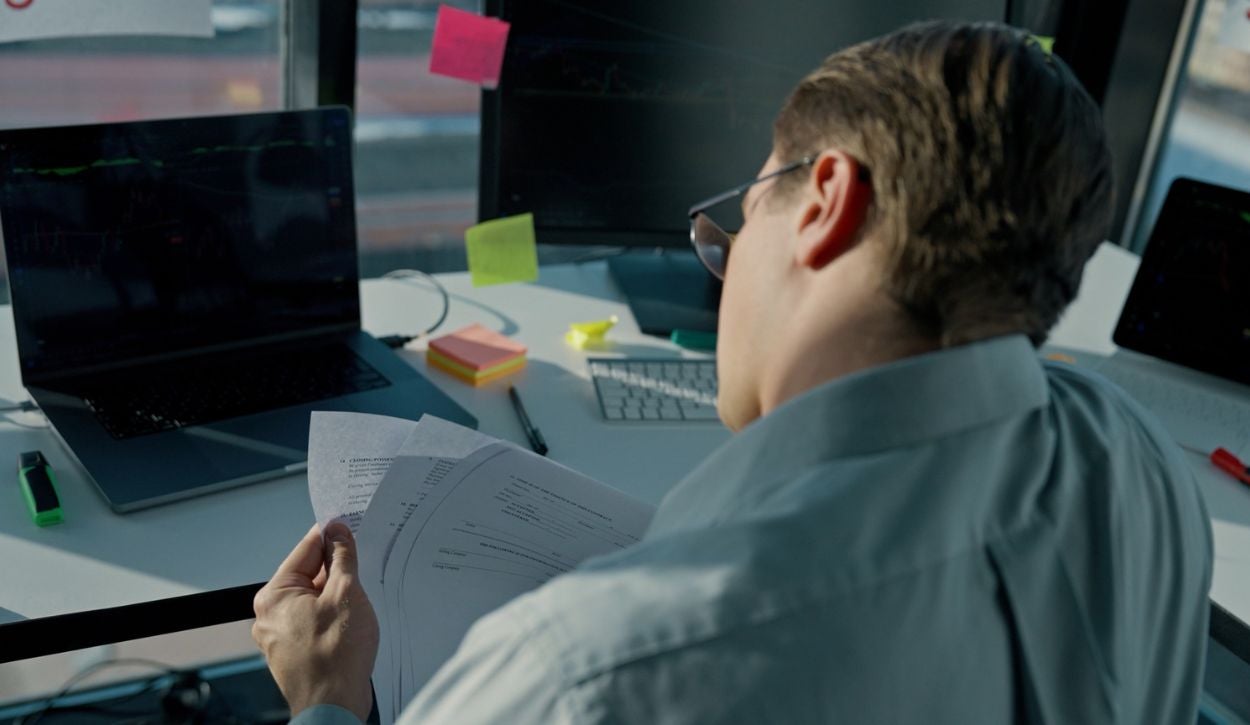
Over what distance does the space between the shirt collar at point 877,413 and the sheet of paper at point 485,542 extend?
32cm

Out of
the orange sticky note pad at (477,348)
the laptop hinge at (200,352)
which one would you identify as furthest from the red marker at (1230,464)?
the laptop hinge at (200,352)

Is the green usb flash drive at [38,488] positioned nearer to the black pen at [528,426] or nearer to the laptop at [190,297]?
the laptop at [190,297]

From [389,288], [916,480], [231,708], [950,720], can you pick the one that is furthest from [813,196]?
[231,708]

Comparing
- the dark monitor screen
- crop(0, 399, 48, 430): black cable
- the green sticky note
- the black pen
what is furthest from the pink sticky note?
crop(0, 399, 48, 430): black cable

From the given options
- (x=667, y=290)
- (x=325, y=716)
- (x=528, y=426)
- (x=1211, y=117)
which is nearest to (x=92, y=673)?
(x=528, y=426)

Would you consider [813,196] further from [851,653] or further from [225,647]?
[225,647]

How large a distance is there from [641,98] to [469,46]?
0.77 feet

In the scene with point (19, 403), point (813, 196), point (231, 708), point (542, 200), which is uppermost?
point (813, 196)

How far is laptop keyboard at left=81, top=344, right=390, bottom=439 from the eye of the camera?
122 centimetres

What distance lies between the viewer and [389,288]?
168 cm

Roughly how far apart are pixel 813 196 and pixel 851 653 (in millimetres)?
270

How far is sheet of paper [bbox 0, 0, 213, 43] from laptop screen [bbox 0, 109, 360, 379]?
327 mm

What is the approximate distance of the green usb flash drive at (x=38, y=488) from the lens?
1060mm

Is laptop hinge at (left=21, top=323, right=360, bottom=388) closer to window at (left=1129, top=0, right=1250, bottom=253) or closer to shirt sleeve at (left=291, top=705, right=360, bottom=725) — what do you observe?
shirt sleeve at (left=291, top=705, right=360, bottom=725)
